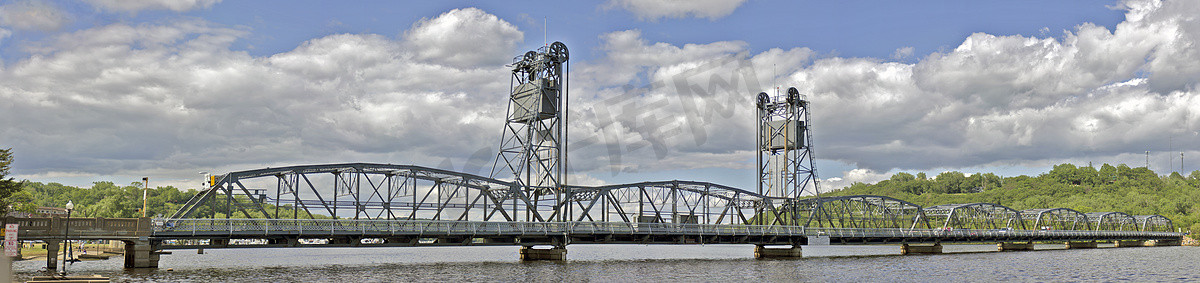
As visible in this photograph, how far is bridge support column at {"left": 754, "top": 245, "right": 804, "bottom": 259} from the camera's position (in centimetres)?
9594

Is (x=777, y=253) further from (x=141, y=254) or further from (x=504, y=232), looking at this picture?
→ (x=141, y=254)

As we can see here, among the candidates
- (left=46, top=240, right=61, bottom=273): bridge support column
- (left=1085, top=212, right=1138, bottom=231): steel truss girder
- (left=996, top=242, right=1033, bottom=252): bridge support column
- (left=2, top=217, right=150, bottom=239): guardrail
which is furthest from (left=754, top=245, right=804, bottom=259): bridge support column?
(left=1085, top=212, right=1138, bottom=231): steel truss girder

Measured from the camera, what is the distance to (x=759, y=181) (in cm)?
11594

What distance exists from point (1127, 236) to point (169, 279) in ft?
570

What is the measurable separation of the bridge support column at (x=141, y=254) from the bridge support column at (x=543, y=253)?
108 ft

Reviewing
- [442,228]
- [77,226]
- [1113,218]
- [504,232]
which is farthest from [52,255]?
[1113,218]

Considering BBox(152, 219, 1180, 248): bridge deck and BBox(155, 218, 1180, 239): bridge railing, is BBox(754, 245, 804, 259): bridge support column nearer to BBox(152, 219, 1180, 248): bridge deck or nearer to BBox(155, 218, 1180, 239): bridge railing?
BBox(152, 219, 1180, 248): bridge deck

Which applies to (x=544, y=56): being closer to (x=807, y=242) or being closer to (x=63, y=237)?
(x=807, y=242)

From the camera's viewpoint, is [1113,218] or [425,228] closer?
[425,228]

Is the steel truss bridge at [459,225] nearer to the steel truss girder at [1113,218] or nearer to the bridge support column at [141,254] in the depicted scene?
the bridge support column at [141,254]

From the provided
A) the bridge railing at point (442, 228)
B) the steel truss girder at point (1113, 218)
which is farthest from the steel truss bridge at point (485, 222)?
the steel truss girder at point (1113, 218)

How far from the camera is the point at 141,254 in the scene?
55.6 metres

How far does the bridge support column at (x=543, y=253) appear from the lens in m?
78.4

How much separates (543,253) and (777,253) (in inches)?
1212
